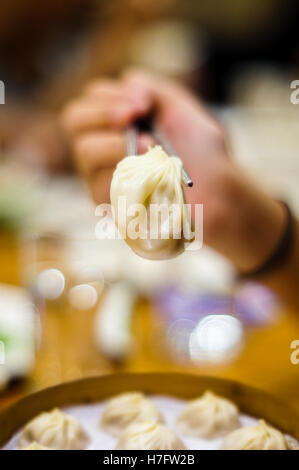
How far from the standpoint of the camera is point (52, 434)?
825 mm

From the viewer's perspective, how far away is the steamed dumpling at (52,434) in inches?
32.4

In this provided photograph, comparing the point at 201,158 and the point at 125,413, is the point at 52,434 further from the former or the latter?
the point at 201,158

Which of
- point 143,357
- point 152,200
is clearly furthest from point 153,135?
point 143,357

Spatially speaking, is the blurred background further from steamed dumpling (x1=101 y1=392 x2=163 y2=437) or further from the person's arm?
steamed dumpling (x1=101 y1=392 x2=163 y2=437)

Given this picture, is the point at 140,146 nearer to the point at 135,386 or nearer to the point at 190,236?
the point at 190,236

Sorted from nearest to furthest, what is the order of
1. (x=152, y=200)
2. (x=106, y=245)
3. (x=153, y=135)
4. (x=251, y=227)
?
1. (x=152, y=200)
2. (x=153, y=135)
3. (x=251, y=227)
4. (x=106, y=245)

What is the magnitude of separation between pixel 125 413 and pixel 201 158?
1.67ft

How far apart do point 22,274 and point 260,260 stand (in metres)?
0.92

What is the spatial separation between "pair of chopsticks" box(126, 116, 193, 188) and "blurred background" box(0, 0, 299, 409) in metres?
0.42

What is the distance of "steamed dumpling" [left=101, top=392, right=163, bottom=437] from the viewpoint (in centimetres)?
88

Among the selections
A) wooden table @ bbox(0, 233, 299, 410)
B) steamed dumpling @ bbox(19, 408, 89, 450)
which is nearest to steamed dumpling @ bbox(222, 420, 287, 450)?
steamed dumpling @ bbox(19, 408, 89, 450)

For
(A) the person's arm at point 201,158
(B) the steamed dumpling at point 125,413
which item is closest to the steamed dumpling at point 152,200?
(A) the person's arm at point 201,158

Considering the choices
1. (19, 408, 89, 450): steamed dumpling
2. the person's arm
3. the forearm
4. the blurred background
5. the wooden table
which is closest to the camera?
(19, 408, 89, 450): steamed dumpling
